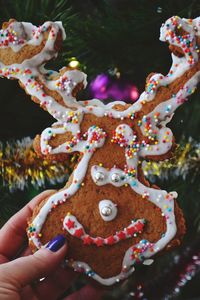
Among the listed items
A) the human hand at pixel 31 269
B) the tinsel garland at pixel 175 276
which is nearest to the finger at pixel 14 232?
the human hand at pixel 31 269

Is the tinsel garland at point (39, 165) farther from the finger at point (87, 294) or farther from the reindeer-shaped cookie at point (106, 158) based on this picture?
the finger at point (87, 294)

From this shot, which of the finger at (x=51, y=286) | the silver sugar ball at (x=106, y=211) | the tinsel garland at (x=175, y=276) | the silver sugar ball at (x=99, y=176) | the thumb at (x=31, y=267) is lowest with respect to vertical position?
the tinsel garland at (x=175, y=276)

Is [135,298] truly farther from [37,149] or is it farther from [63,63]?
[63,63]

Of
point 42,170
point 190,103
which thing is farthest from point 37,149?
point 190,103

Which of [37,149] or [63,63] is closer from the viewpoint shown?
[37,149]

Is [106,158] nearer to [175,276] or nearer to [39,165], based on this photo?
[39,165]

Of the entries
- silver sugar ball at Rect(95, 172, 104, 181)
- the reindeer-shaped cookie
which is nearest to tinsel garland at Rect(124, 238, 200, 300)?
the reindeer-shaped cookie

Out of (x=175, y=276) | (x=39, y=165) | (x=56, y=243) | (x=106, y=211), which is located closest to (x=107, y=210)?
(x=106, y=211)

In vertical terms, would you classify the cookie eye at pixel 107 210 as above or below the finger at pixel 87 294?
above
